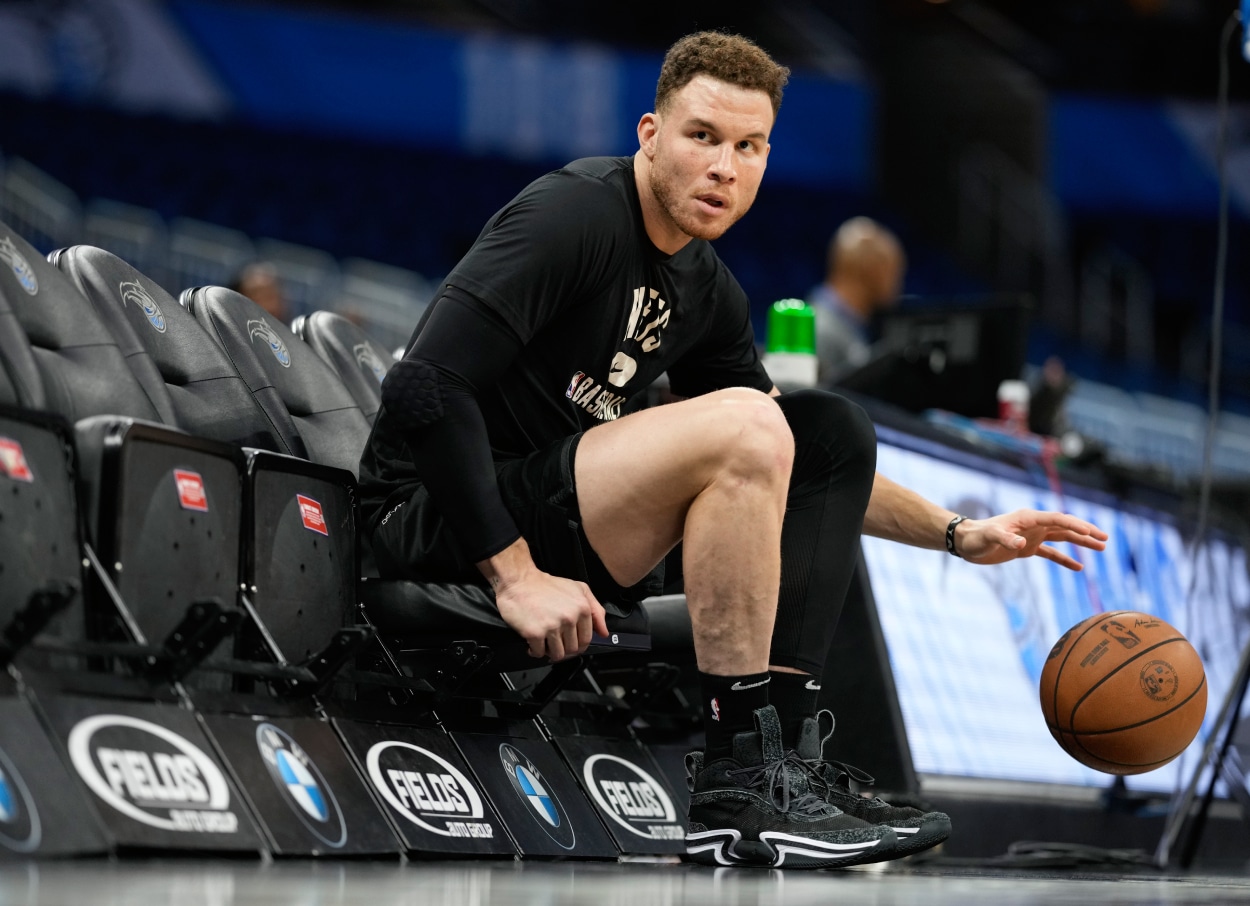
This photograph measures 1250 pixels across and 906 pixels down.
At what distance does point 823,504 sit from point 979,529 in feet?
1.08

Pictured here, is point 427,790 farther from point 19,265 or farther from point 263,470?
point 19,265

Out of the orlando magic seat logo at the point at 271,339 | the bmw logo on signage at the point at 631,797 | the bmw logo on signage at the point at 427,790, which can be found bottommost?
the bmw logo on signage at the point at 631,797

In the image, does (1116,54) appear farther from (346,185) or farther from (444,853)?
(444,853)

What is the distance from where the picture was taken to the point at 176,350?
8.00 ft

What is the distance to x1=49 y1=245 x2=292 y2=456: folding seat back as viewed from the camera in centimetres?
233

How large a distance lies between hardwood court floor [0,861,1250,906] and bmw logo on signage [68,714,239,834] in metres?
0.07

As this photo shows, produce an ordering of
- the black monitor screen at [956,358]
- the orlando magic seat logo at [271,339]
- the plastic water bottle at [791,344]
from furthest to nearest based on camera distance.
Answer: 1. the black monitor screen at [956,358]
2. the plastic water bottle at [791,344]
3. the orlando magic seat logo at [271,339]

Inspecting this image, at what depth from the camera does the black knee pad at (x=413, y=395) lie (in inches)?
80.2

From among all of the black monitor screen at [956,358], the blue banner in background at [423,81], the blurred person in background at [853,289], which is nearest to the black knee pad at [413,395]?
the black monitor screen at [956,358]

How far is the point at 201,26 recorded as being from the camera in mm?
9688

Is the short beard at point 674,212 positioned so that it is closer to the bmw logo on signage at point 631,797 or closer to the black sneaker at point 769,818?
the black sneaker at point 769,818

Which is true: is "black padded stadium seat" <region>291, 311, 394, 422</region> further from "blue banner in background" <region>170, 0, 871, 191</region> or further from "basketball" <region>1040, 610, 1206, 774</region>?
"blue banner in background" <region>170, 0, 871, 191</region>

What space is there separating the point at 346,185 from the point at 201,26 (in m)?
1.43

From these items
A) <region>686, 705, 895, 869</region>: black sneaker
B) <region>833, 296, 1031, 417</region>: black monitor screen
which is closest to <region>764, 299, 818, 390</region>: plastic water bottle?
A: <region>833, 296, 1031, 417</region>: black monitor screen
